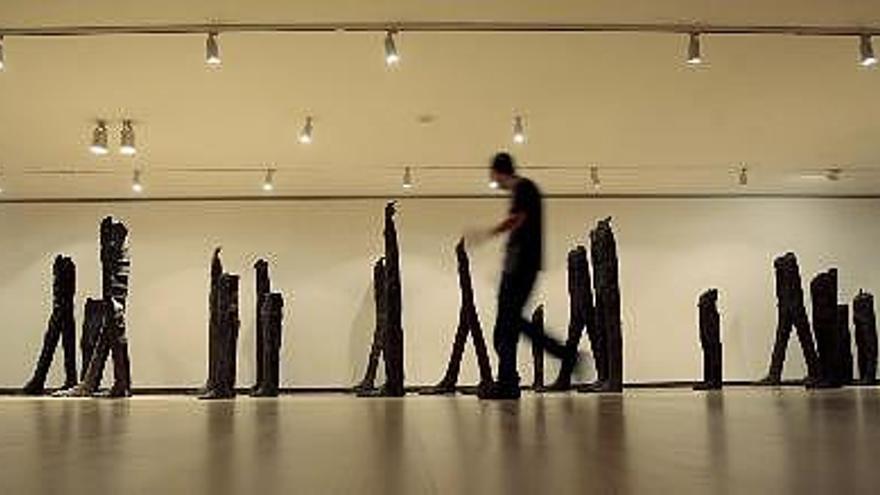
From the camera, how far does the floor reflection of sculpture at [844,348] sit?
36.5 ft

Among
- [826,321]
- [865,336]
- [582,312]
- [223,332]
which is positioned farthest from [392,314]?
[865,336]

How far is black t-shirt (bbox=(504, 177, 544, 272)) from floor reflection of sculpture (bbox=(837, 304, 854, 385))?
244 inches

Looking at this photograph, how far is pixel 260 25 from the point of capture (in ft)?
25.0

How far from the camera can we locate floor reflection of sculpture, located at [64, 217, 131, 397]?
965 centimetres

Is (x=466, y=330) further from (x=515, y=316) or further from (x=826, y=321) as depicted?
(x=515, y=316)

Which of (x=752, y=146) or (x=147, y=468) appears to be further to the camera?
(x=752, y=146)

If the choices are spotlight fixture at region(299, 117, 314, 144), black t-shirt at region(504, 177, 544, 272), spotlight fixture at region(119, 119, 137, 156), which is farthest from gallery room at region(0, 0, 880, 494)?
spotlight fixture at region(299, 117, 314, 144)

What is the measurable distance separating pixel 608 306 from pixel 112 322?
489 cm

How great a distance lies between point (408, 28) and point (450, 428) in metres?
5.18

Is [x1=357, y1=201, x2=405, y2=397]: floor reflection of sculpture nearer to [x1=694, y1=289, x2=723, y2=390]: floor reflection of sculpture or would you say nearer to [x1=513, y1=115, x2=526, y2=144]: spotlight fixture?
[x1=513, y1=115, x2=526, y2=144]: spotlight fixture

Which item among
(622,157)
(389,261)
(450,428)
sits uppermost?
(622,157)

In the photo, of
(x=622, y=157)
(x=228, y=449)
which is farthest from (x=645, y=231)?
(x=228, y=449)

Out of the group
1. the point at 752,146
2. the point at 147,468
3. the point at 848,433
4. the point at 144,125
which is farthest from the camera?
the point at 752,146

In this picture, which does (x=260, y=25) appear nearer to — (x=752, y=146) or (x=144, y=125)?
(x=144, y=125)
